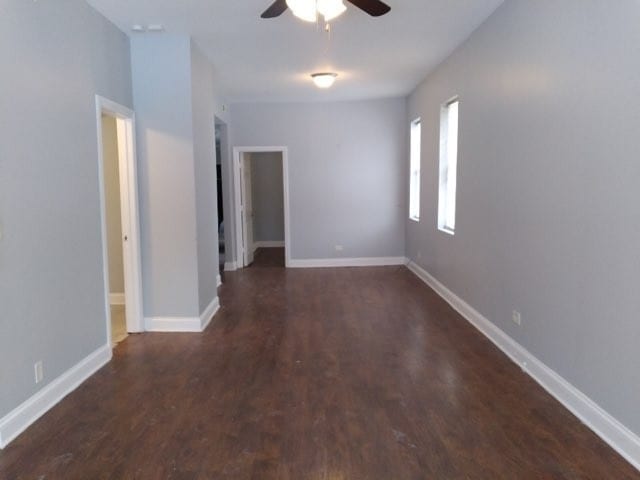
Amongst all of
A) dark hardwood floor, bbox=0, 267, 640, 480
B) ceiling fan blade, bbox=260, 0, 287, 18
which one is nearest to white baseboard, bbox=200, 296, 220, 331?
dark hardwood floor, bbox=0, 267, 640, 480

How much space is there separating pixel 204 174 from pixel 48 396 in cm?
251

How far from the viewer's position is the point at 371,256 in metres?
7.95

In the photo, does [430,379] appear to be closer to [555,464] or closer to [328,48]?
[555,464]

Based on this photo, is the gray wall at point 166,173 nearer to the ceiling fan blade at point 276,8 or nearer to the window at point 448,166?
the ceiling fan blade at point 276,8

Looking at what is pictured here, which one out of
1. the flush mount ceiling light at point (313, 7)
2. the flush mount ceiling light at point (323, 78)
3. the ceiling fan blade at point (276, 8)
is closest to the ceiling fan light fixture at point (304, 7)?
the flush mount ceiling light at point (313, 7)

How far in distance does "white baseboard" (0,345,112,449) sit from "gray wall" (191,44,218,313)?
3.84 feet

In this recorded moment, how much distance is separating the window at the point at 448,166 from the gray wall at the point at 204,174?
8.85 ft

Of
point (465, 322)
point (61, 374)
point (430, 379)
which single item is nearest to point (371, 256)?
point (465, 322)

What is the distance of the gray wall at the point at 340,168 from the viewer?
302 inches

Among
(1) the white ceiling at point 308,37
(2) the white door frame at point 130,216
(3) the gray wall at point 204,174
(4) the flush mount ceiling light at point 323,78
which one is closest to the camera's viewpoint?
(1) the white ceiling at point 308,37

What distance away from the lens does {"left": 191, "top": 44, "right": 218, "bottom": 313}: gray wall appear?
443 cm

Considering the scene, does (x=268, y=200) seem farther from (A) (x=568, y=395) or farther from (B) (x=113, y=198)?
(A) (x=568, y=395)

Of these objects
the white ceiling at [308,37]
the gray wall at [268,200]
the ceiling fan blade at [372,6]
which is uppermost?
the white ceiling at [308,37]

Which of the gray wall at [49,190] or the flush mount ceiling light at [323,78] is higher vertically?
the flush mount ceiling light at [323,78]
